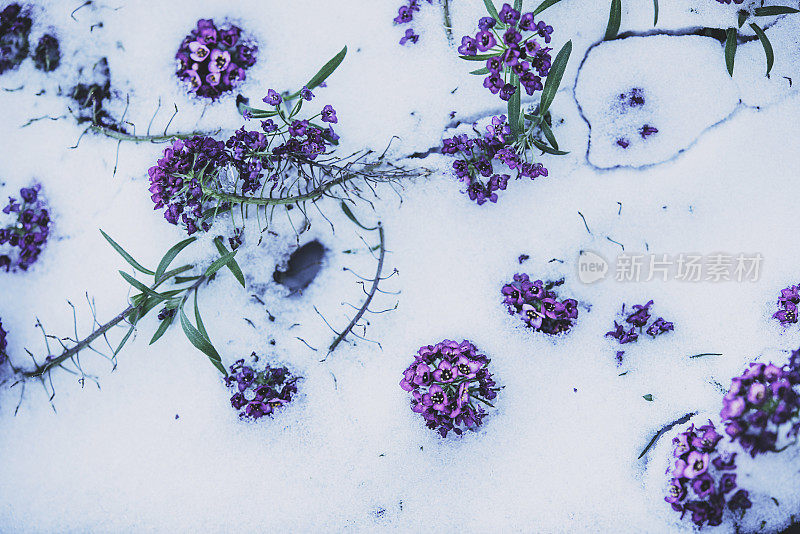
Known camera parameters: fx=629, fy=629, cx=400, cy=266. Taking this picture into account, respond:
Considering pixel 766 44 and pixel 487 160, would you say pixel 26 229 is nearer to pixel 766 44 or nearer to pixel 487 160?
pixel 487 160

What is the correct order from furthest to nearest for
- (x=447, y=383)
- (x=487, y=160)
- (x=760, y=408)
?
(x=487, y=160) < (x=447, y=383) < (x=760, y=408)

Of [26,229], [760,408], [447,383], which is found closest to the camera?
[760,408]

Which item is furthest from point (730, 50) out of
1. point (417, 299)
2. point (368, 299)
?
point (368, 299)

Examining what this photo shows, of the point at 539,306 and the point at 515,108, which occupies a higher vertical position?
the point at 515,108

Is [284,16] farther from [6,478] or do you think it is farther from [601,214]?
[6,478]

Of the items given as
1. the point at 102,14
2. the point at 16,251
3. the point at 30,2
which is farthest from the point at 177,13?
the point at 16,251

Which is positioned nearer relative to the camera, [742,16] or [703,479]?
[703,479]
